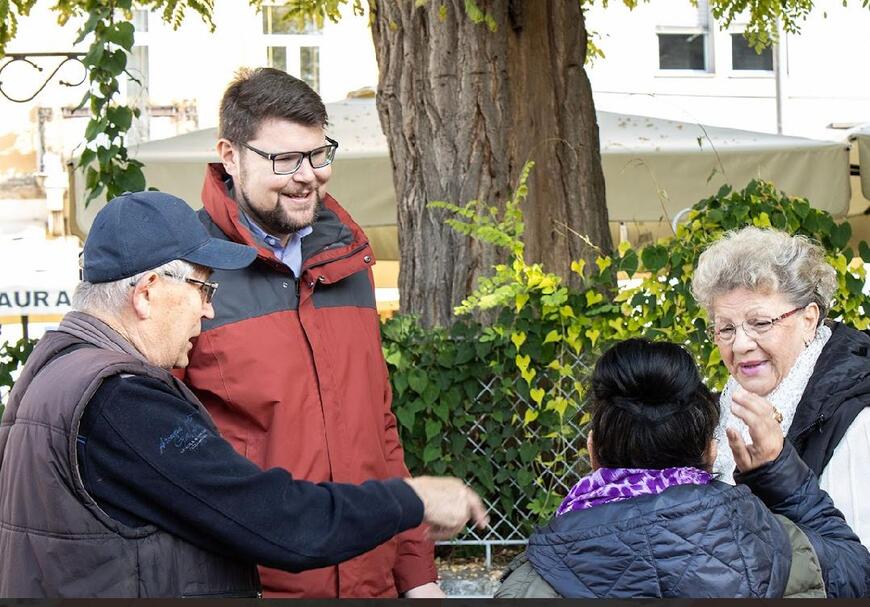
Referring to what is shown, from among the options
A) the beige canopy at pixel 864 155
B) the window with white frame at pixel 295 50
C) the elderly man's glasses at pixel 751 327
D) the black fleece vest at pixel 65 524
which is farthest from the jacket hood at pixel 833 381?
the window with white frame at pixel 295 50

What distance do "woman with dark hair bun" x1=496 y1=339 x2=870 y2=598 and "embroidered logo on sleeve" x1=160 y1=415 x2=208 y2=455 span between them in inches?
23.4

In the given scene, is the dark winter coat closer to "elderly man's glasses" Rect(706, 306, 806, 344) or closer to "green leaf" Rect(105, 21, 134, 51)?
"elderly man's glasses" Rect(706, 306, 806, 344)

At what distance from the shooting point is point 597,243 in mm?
5680

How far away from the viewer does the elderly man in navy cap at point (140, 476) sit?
194cm

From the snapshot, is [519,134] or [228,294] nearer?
[228,294]

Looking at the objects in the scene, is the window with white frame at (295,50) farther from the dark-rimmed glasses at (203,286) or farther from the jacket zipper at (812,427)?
the dark-rimmed glasses at (203,286)

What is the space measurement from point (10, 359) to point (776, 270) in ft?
10.2

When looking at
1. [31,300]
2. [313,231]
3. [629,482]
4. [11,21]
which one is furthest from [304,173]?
[31,300]

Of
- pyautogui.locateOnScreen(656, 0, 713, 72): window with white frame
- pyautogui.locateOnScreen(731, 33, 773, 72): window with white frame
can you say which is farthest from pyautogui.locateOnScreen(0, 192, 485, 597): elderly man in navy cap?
pyautogui.locateOnScreen(731, 33, 773, 72): window with white frame

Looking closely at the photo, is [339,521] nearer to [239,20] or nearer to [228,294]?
[228,294]

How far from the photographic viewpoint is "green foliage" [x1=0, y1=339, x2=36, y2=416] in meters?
4.76

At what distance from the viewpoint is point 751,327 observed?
313 cm

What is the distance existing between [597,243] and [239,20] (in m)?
13.5

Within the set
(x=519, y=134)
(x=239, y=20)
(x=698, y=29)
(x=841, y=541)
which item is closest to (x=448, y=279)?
(x=519, y=134)
